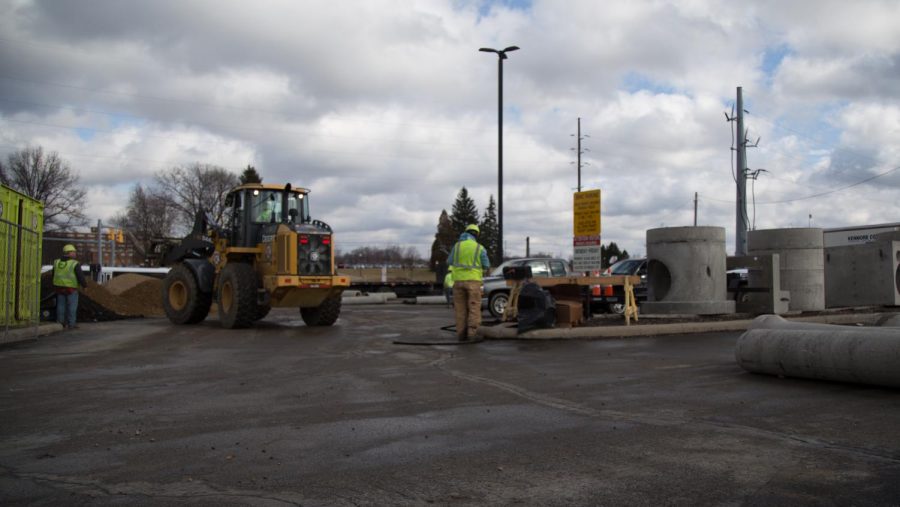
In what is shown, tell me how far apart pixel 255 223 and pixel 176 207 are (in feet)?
191

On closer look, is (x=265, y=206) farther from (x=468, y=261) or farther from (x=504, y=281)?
(x=504, y=281)

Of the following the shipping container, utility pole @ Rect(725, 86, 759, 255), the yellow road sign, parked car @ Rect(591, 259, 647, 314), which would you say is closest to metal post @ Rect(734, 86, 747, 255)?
utility pole @ Rect(725, 86, 759, 255)

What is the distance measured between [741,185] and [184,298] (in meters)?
21.6

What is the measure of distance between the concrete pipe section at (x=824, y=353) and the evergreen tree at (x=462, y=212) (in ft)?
275

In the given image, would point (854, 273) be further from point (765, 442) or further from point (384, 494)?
point (384, 494)

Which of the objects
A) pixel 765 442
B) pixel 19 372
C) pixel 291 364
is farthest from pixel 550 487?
pixel 19 372

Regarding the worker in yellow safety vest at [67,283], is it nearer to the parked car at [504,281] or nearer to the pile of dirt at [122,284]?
the pile of dirt at [122,284]

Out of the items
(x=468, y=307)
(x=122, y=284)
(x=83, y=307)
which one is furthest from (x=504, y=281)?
(x=122, y=284)

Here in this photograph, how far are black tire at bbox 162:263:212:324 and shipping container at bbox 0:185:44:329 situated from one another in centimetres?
318

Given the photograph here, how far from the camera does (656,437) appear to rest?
5121 mm

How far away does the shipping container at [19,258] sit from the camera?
12781 millimetres

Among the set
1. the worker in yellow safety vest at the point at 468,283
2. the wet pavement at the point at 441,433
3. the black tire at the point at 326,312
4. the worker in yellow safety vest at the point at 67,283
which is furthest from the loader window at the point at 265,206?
the wet pavement at the point at 441,433

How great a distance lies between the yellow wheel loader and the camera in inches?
592

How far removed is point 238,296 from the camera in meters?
14.8
